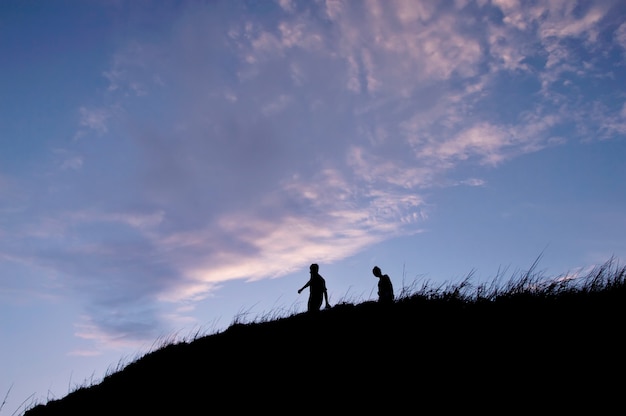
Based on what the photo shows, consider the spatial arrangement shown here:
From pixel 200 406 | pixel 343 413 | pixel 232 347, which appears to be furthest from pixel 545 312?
pixel 232 347

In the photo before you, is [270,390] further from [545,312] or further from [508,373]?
[545,312]

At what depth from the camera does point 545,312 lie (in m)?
8.10

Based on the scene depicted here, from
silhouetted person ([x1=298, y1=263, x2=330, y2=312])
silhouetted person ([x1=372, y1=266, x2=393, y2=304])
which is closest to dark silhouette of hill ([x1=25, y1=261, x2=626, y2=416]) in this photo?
silhouetted person ([x1=372, y1=266, x2=393, y2=304])

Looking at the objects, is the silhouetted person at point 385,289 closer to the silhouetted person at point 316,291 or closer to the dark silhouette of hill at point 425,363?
the dark silhouette of hill at point 425,363

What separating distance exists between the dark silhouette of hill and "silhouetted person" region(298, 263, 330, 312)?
2.16 metres

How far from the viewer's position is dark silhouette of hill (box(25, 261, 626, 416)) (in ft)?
19.4

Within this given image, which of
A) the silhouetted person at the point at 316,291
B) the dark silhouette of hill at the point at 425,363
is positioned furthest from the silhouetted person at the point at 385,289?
the silhouetted person at the point at 316,291

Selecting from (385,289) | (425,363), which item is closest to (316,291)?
(385,289)

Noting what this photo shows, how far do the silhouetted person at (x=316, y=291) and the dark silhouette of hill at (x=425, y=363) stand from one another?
2162mm

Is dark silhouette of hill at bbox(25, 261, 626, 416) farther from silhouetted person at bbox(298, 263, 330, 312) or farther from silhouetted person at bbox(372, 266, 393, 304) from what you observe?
silhouetted person at bbox(298, 263, 330, 312)

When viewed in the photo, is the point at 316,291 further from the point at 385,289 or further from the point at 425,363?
the point at 425,363

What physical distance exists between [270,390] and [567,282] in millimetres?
7227

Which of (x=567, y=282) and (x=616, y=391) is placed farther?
(x=567, y=282)

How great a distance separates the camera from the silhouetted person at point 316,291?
46.9 feet
